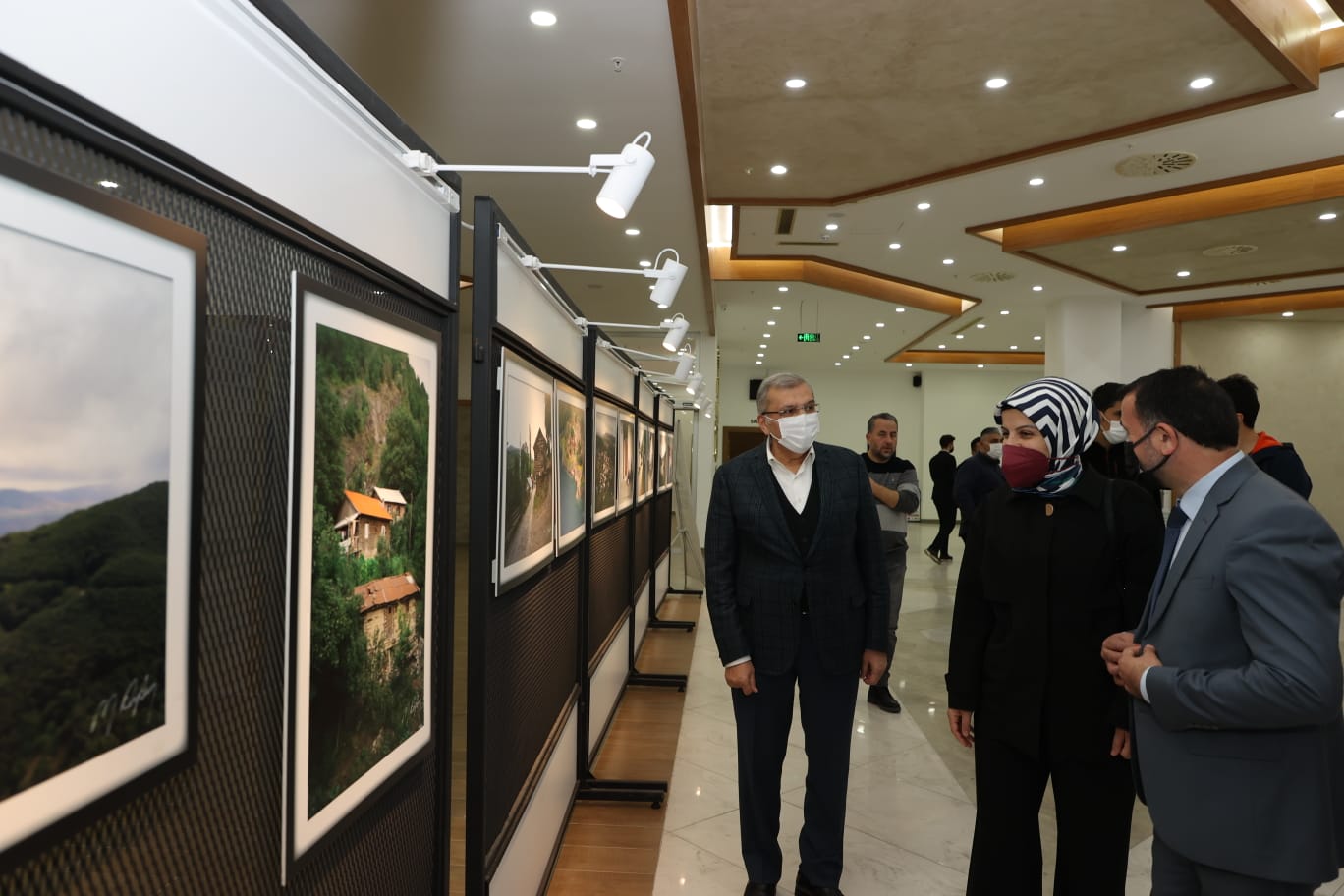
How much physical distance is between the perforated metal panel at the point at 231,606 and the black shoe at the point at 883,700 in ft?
14.8

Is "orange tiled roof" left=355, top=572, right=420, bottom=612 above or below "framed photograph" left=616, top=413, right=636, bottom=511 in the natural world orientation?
below

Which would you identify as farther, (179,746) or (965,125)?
(965,125)

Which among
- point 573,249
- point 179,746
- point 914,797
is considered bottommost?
point 914,797

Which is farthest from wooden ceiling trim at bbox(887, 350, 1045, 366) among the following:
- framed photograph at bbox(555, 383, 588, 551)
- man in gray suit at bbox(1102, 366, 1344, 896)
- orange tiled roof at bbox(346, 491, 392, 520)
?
orange tiled roof at bbox(346, 491, 392, 520)

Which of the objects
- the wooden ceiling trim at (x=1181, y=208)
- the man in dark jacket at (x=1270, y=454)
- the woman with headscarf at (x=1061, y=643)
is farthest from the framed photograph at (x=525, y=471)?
the wooden ceiling trim at (x=1181, y=208)

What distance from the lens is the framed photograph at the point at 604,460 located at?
4441mm

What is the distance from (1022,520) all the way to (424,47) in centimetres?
411

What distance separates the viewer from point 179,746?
1.01 metres

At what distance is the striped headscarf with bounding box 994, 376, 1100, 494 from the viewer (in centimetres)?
220

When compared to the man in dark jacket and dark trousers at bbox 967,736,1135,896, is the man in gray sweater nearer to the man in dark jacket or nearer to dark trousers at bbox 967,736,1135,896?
the man in dark jacket

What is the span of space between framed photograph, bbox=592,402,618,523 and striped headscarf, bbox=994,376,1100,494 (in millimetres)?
2419

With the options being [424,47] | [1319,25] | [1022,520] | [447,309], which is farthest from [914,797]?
[1319,25]

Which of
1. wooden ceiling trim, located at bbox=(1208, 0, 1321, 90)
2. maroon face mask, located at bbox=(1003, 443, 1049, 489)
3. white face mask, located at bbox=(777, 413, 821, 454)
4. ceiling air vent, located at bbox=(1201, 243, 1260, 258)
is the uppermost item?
wooden ceiling trim, located at bbox=(1208, 0, 1321, 90)

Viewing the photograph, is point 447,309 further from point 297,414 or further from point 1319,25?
point 1319,25
